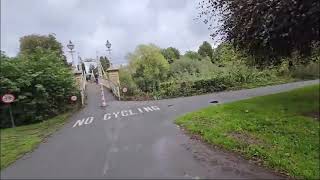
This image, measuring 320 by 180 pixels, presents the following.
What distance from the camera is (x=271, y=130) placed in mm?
11938

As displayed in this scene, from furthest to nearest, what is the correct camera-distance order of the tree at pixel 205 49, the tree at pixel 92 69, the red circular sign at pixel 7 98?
the tree at pixel 205 49, the tree at pixel 92 69, the red circular sign at pixel 7 98

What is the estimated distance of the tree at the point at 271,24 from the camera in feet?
24.9

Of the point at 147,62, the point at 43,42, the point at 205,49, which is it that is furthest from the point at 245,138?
the point at 205,49

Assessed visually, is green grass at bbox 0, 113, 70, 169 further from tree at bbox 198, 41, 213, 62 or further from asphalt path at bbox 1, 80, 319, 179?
tree at bbox 198, 41, 213, 62

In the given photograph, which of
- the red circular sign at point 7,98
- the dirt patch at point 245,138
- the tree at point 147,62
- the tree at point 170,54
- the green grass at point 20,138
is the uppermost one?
the tree at point 170,54

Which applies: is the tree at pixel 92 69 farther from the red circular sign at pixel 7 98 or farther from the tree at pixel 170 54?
the red circular sign at pixel 7 98

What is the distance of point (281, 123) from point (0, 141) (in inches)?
455

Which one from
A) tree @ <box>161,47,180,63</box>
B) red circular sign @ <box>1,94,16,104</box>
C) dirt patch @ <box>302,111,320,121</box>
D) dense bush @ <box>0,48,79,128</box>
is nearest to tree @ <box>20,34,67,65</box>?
dense bush @ <box>0,48,79,128</box>

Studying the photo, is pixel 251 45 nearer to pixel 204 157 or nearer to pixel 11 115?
pixel 204 157

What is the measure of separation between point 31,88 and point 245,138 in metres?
8.92

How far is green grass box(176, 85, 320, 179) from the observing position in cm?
881

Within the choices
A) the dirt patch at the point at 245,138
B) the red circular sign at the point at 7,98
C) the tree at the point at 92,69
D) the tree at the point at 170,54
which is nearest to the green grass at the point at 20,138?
the red circular sign at the point at 7,98

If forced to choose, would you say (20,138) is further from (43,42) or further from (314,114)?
(314,114)

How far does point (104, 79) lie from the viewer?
3850 centimetres
